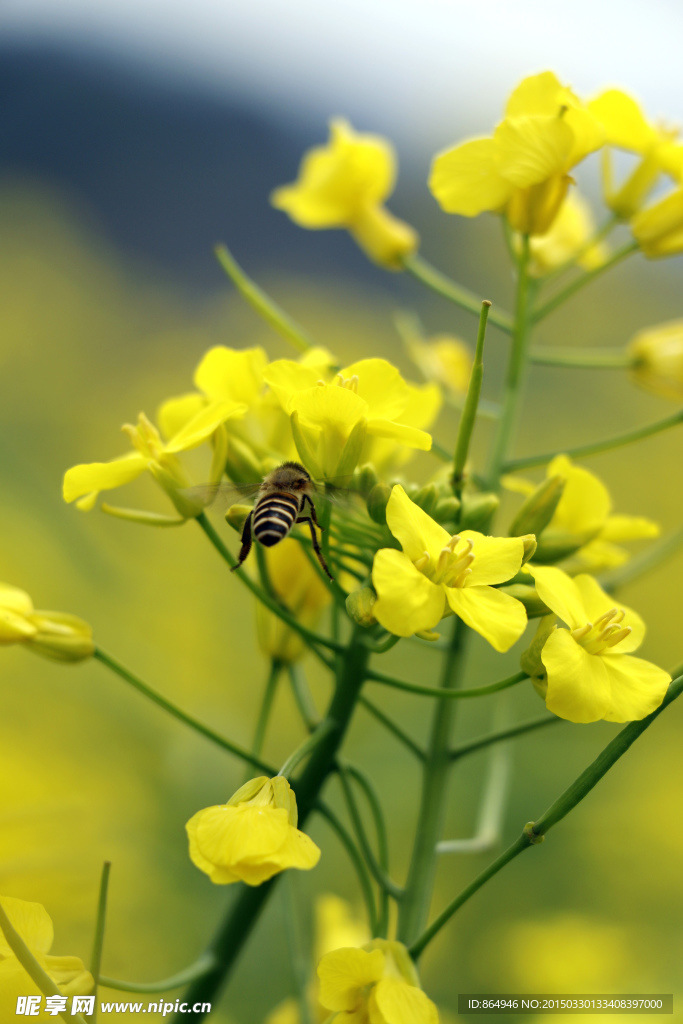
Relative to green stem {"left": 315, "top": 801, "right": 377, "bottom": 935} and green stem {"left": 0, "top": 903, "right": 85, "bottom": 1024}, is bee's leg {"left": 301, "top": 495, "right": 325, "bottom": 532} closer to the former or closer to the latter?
green stem {"left": 315, "top": 801, "right": 377, "bottom": 935}

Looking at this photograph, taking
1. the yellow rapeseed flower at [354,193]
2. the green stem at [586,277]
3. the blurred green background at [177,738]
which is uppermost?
the yellow rapeseed flower at [354,193]

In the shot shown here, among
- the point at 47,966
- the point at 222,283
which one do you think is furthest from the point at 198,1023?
the point at 222,283

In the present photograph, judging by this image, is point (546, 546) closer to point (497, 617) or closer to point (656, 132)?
point (497, 617)

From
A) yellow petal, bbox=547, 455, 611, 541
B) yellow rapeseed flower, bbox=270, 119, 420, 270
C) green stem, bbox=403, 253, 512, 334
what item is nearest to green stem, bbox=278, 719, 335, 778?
yellow petal, bbox=547, 455, 611, 541

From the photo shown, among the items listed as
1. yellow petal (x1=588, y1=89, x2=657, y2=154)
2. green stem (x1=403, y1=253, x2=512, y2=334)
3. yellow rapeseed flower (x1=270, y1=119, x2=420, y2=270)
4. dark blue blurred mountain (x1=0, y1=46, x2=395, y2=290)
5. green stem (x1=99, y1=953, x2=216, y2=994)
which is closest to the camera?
green stem (x1=99, y1=953, x2=216, y2=994)

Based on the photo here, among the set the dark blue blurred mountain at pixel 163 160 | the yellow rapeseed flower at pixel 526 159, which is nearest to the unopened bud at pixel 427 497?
the yellow rapeseed flower at pixel 526 159

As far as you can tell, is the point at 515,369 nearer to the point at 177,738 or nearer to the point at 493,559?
the point at 493,559

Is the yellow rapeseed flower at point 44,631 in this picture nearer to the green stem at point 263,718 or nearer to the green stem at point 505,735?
the green stem at point 263,718
